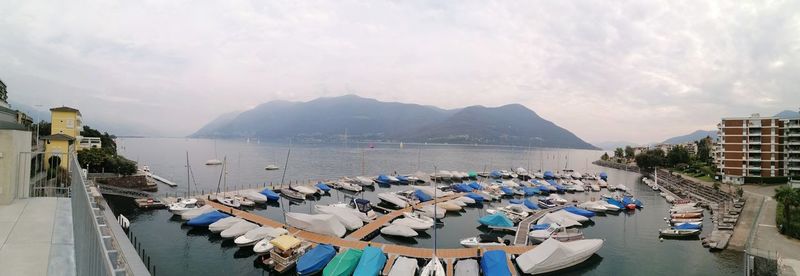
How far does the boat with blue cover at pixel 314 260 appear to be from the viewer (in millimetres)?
20953

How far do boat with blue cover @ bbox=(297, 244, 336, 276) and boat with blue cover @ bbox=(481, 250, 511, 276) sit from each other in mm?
9213

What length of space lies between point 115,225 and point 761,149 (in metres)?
77.9

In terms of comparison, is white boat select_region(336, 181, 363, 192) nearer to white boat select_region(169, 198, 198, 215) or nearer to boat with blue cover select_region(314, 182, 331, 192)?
boat with blue cover select_region(314, 182, 331, 192)

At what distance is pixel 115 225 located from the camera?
27.3 meters

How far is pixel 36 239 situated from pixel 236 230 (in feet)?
74.0

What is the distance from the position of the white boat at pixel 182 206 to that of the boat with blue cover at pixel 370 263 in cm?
2188

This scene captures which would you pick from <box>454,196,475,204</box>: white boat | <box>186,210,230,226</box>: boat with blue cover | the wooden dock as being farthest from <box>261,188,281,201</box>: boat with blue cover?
<box>454,196,475,204</box>: white boat

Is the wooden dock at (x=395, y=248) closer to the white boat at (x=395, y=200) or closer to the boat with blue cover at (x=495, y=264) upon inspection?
the boat with blue cover at (x=495, y=264)

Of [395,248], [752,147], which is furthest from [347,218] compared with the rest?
[752,147]

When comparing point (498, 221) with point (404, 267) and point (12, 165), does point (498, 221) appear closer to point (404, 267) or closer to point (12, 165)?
point (404, 267)

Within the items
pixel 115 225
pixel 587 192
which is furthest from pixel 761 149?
pixel 115 225

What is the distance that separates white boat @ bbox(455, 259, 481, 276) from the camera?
67.9 ft

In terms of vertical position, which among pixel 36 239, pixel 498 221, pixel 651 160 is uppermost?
pixel 36 239

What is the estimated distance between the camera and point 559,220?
34.2m
